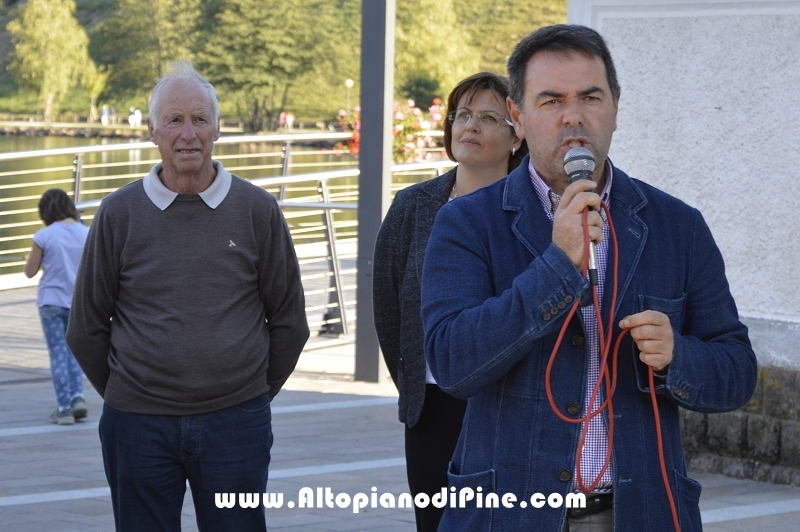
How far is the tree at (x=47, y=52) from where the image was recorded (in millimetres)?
69312

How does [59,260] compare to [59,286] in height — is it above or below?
above

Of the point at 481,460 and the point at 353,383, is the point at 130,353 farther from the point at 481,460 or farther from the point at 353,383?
the point at 353,383

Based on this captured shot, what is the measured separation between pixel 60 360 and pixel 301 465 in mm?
2339

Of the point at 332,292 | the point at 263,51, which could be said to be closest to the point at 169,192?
the point at 332,292

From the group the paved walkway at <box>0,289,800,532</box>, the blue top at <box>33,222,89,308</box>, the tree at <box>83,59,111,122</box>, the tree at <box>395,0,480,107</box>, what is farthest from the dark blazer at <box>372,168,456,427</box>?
the tree at <box>83,59,111,122</box>

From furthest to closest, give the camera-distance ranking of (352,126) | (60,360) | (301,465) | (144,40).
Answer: (144,40) < (352,126) < (60,360) < (301,465)

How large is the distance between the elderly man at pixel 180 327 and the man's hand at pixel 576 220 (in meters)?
1.68

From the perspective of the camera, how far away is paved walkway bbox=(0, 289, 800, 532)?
599cm

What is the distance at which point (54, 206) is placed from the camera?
9.16 meters

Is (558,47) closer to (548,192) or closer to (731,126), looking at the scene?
(548,192)

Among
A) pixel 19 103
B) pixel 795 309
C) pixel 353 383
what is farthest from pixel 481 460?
pixel 19 103

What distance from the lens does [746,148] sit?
6.97m

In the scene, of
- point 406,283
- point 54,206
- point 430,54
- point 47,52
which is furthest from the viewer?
point 47,52

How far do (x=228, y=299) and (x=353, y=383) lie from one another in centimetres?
642
